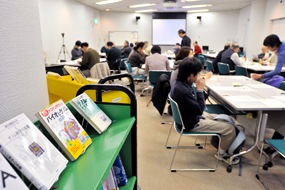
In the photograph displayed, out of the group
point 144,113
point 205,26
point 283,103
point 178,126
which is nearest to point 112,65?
point 144,113

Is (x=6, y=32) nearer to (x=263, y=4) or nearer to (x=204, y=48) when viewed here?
(x=263, y=4)

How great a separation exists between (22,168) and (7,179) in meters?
0.08

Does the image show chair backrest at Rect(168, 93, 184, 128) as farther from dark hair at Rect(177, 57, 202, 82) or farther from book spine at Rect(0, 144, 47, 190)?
book spine at Rect(0, 144, 47, 190)

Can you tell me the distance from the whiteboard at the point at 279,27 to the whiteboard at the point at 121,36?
7.14 metres

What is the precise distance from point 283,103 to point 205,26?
37.7ft

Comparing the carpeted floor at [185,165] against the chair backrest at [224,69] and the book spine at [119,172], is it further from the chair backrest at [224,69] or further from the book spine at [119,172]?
the chair backrest at [224,69]

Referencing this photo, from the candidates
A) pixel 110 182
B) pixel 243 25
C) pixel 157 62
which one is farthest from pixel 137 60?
pixel 243 25

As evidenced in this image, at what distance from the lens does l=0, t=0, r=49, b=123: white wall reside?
104 centimetres

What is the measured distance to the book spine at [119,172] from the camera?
1336 millimetres

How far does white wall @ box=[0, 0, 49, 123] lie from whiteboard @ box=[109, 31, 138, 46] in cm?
1177

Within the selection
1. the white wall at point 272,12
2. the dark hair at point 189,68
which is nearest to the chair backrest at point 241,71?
the dark hair at point 189,68

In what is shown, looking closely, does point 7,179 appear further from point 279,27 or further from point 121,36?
point 121,36

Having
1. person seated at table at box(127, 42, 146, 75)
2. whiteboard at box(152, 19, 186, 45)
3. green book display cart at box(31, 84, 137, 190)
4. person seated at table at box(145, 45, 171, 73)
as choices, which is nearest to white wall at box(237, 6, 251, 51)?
whiteboard at box(152, 19, 186, 45)

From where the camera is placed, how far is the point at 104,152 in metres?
1.01
